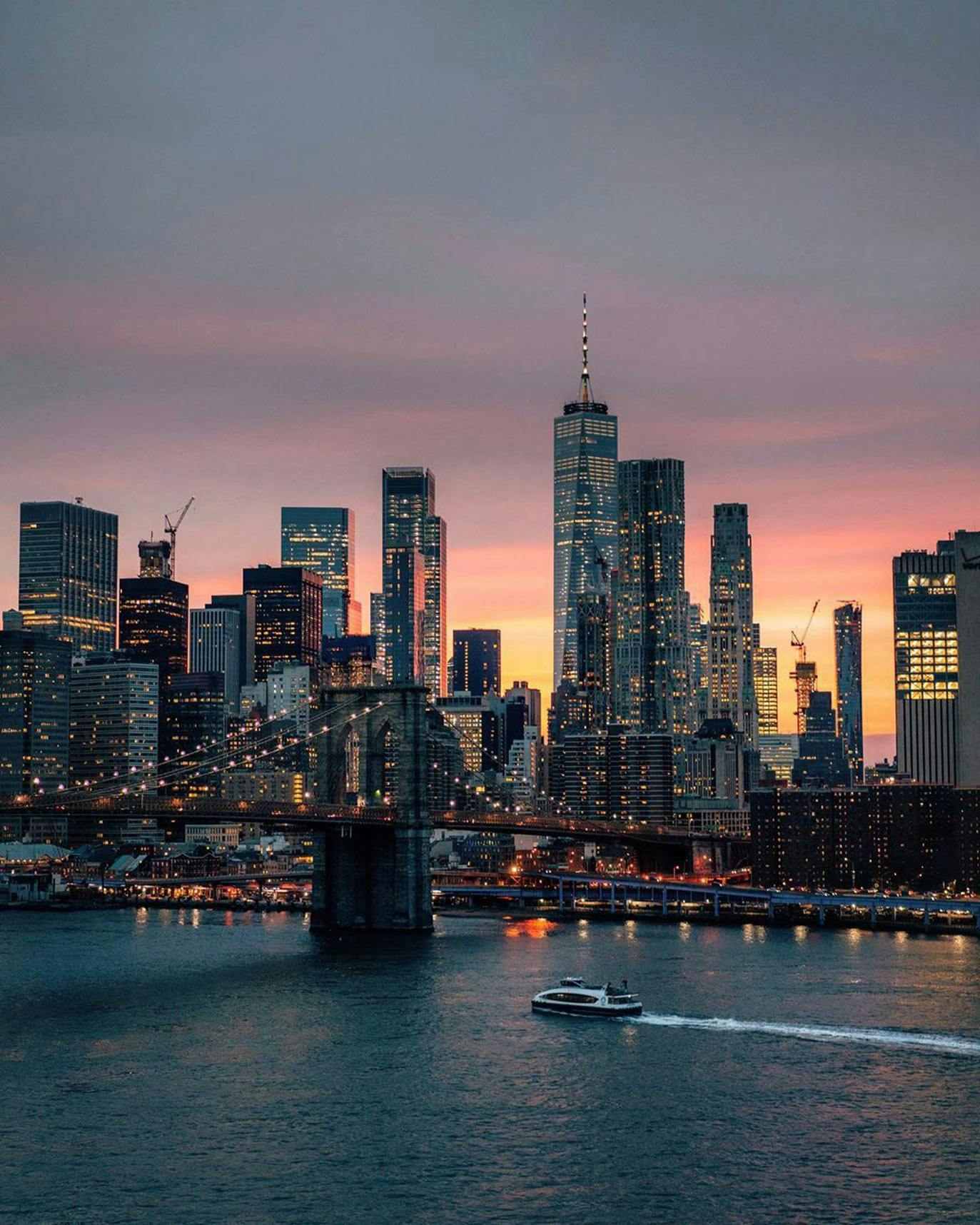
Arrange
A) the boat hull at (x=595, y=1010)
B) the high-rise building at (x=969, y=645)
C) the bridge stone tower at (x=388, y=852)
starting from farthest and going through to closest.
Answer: the high-rise building at (x=969, y=645) < the bridge stone tower at (x=388, y=852) < the boat hull at (x=595, y=1010)

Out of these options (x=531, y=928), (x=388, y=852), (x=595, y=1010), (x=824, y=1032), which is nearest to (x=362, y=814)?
(x=388, y=852)

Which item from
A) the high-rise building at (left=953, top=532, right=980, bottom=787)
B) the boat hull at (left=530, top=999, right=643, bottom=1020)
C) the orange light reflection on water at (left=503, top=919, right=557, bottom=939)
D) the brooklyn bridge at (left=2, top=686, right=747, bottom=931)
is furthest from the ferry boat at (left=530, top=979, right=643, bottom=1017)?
the high-rise building at (left=953, top=532, right=980, bottom=787)

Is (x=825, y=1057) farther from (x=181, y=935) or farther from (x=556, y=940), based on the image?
(x=181, y=935)

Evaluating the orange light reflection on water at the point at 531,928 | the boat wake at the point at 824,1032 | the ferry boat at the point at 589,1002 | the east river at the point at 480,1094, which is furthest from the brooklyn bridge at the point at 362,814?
the boat wake at the point at 824,1032

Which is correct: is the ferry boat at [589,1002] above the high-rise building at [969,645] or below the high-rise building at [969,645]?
below

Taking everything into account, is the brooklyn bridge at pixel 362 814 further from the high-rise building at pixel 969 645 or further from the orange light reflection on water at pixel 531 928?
the high-rise building at pixel 969 645

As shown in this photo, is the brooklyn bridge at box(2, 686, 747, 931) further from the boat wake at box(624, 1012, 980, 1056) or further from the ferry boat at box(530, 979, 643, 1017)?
the boat wake at box(624, 1012, 980, 1056)
